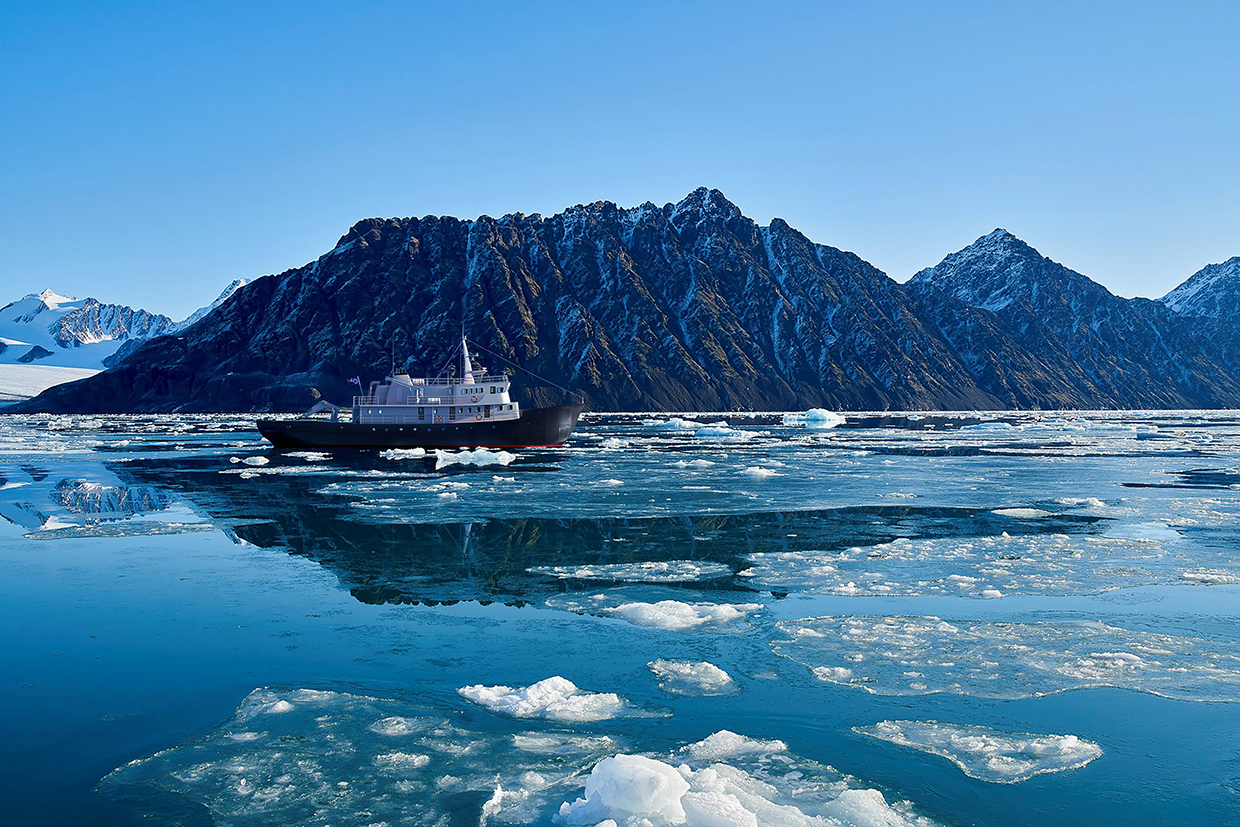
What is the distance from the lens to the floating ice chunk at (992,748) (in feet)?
33.6

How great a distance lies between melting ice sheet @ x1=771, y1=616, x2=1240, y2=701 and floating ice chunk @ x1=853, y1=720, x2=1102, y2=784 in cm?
148

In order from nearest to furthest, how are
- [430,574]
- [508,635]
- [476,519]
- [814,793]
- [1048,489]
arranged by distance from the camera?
1. [814,793]
2. [508,635]
3. [430,574]
4. [476,519]
5. [1048,489]

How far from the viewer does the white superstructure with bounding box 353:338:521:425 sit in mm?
75562

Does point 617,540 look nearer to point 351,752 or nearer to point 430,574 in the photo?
point 430,574

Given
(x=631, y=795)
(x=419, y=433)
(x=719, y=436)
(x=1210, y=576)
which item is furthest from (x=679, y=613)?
(x=719, y=436)

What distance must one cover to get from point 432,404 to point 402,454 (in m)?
7.10

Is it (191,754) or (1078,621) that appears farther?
(1078,621)

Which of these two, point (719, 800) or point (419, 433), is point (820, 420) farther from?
point (719, 800)

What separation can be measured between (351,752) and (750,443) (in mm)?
73721

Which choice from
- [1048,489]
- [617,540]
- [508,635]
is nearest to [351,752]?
[508,635]

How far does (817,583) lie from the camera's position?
20406 mm

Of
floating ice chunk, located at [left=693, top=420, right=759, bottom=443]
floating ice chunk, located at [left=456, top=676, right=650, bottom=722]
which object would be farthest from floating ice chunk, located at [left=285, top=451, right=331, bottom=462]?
floating ice chunk, located at [left=456, top=676, right=650, bottom=722]

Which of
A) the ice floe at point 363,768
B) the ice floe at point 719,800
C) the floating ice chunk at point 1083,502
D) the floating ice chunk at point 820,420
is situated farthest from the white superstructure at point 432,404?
the ice floe at point 719,800

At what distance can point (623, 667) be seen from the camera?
14234 millimetres
